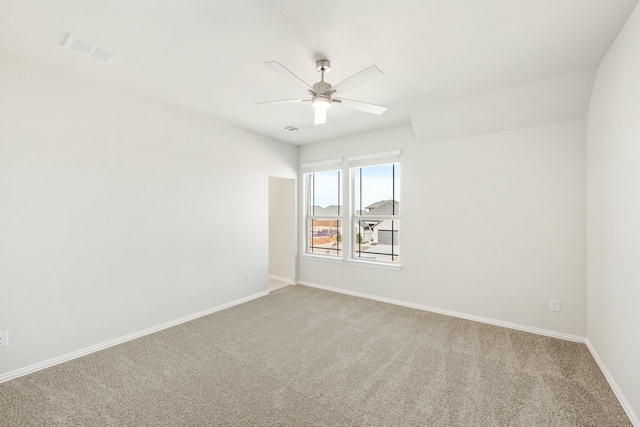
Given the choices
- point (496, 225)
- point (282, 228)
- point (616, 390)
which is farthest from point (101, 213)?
point (616, 390)

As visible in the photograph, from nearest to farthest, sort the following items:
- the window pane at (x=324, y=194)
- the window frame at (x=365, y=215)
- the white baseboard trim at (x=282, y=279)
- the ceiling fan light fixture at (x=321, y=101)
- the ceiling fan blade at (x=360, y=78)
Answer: the ceiling fan blade at (x=360, y=78), the ceiling fan light fixture at (x=321, y=101), the window frame at (x=365, y=215), the window pane at (x=324, y=194), the white baseboard trim at (x=282, y=279)

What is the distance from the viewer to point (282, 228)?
567cm

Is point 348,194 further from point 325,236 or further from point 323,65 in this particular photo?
point 323,65

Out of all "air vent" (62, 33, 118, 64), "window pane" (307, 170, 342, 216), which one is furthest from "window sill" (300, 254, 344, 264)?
"air vent" (62, 33, 118, 64)

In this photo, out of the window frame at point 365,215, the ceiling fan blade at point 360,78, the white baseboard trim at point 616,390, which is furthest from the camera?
the window frame at point 365,215

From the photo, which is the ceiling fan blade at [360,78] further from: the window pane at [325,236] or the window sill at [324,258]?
the window sill at [324,258]

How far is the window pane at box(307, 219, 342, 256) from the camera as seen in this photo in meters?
5.11

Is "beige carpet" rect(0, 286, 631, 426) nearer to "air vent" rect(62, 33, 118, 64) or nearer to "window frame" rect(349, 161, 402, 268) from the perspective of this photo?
"window frame" rect(349, 161, 402, 268)

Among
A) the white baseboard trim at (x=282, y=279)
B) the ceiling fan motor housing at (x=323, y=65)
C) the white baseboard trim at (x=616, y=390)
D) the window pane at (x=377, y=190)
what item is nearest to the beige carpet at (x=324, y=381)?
the white baseboard trim at (x=616, y=390)

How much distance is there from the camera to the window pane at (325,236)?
5.11 metres

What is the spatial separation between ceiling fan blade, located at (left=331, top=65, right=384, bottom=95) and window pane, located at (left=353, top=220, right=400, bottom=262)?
104 inches

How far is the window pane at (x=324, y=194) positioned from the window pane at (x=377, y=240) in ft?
1.79

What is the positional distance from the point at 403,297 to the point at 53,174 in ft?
14.2

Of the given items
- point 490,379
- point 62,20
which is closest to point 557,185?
point 490,379
